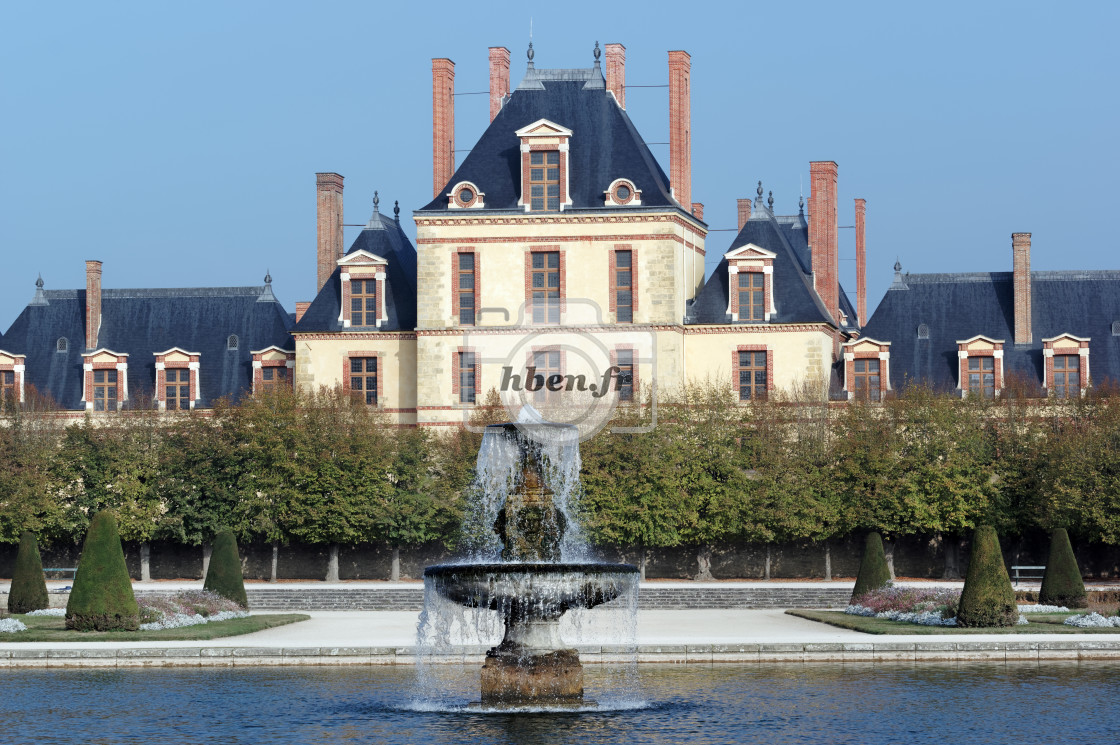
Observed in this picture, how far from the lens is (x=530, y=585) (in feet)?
71.8

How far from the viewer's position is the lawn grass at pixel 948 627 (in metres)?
29.1

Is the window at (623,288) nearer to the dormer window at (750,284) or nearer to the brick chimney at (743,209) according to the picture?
the dormer window at (750,284)

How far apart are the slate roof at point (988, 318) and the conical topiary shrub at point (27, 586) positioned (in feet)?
97.3

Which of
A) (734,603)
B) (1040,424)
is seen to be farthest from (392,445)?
(1040,424)

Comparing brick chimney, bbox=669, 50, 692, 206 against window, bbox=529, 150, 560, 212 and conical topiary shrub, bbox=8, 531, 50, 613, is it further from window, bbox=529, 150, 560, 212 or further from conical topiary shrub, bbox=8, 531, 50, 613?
conical topiary shrub, bbox=8, 531, 50, 613

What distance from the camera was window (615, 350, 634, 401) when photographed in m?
53.7

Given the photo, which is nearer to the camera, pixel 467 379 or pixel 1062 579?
pixel 1062 579

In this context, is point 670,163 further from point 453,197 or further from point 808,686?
point 808,686

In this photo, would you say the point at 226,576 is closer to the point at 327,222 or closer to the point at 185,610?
the point at 185,610

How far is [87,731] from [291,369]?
38950 mm

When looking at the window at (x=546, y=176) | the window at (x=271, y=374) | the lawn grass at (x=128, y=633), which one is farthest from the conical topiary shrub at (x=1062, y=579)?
the window at (x=271, y=374)

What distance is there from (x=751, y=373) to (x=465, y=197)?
429 inches

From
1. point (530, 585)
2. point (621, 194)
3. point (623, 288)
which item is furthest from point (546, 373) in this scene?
point (530, 585)

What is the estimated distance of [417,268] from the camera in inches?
2207
